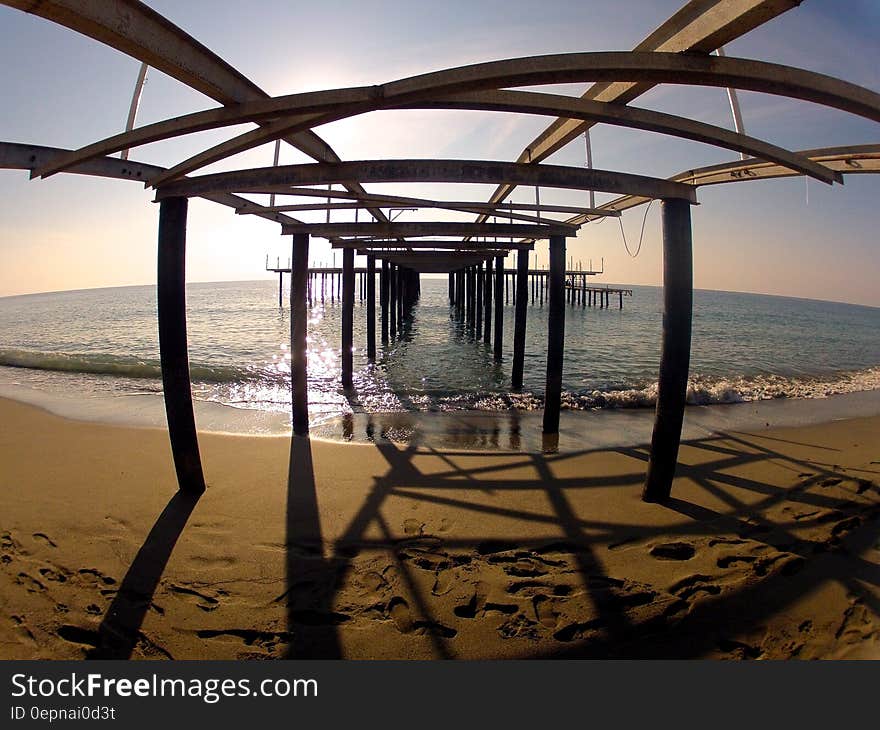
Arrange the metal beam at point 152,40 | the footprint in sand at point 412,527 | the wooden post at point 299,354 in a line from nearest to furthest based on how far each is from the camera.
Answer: the metal beam at point 152,40, the footprint in sand at point 412,527, the wooden post at point 299,354

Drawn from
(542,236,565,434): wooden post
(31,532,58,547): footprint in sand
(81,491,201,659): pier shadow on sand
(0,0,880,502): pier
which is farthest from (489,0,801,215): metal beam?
(31,532,58,547): footprint in sand

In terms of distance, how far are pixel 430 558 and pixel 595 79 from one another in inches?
130

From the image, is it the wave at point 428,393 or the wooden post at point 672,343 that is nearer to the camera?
the wooden post at point 672,343

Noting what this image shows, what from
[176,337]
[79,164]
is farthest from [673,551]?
[79,164]

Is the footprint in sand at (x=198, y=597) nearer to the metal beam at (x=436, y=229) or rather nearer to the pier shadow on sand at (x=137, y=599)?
the pier shadow on sand at (x=137, y=599)

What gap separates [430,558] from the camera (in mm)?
3613

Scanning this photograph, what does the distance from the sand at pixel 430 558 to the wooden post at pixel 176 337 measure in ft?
1.17

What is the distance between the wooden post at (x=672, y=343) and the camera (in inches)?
168

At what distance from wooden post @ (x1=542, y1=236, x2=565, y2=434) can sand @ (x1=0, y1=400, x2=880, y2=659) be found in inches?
64.6

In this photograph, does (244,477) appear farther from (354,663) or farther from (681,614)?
(681,614)

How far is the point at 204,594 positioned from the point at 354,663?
127 cm

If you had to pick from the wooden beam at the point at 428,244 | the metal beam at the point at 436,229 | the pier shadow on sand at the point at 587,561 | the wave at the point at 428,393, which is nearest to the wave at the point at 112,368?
the wave at the point at 428,393

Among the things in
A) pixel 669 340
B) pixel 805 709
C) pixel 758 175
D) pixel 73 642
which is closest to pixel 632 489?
A: pixel 669 340

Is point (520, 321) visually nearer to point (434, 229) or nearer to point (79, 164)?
point (434, 229)
